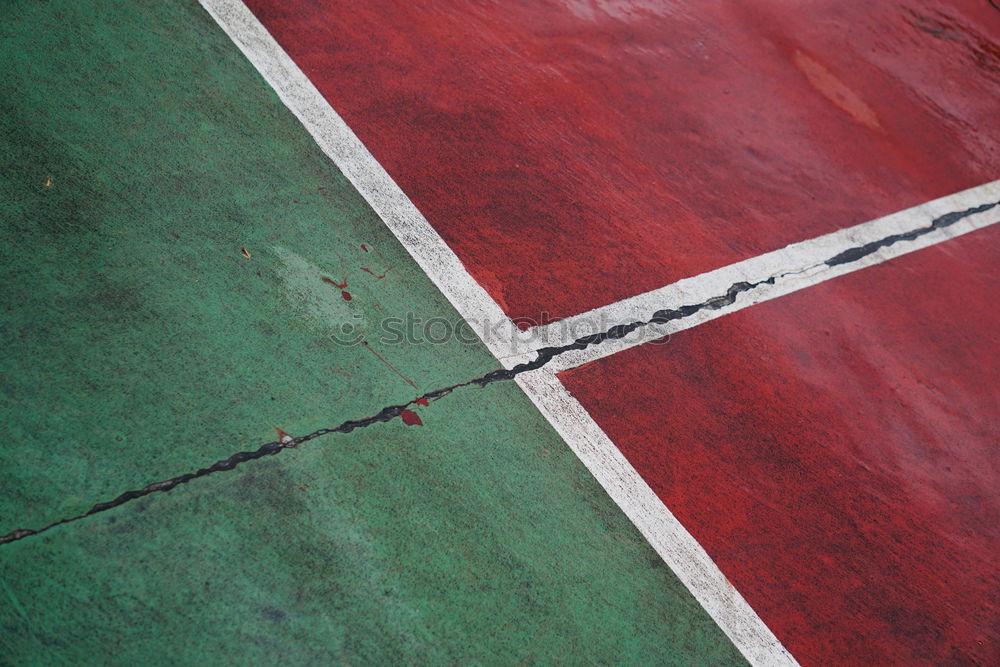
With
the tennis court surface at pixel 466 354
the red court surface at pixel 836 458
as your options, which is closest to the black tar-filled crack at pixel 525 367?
the tennis court surface at pixel 466 354

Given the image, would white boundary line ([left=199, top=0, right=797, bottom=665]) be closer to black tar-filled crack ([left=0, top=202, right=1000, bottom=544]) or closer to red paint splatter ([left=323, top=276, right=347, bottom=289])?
black tar-filled crack ([left=0, top=202, right=1000, bottom=544])

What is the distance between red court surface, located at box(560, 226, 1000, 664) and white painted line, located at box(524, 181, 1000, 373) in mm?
103

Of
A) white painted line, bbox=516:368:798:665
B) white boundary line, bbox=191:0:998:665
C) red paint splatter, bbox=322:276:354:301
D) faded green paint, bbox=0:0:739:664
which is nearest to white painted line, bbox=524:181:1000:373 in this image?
white boundary line, bbox=191:0:998:665

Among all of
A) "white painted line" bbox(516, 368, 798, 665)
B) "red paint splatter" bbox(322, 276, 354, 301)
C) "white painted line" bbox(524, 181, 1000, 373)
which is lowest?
"white painted line" bbox(516, 368, 798, 665)

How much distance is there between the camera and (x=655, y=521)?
4.15 meters

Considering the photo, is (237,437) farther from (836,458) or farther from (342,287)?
(836,458)

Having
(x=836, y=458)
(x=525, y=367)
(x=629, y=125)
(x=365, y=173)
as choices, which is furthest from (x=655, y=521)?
(x=629, y=125)

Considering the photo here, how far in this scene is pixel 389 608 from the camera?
3.48 m

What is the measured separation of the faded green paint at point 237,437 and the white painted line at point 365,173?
14cm

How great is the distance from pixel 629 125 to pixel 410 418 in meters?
3.33

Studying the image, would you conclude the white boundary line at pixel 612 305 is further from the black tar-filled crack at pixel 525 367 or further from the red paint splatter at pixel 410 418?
the red paint splatter at pixel 410 418

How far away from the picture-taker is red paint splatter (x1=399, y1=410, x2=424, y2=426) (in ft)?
13.4

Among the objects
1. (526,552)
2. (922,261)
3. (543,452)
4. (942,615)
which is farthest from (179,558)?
(922,261)

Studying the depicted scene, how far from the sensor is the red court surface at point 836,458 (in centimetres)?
418
